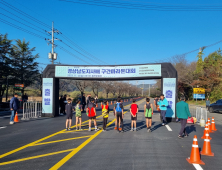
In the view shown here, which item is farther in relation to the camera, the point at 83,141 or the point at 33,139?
the point at 33,139

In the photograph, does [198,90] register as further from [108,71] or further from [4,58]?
[4,58]

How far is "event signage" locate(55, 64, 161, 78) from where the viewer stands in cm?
1520

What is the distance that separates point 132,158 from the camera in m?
5.89

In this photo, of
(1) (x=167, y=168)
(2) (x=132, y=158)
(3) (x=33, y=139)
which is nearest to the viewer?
(1) (x=167, y=168)

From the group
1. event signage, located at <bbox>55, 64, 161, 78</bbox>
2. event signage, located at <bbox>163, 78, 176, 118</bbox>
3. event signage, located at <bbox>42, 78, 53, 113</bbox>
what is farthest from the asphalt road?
event signage, located at <bbox>42, 78, 53, 113</bbox>

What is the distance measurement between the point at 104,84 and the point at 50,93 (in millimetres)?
37460

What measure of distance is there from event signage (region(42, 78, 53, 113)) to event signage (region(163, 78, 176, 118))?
29.4ft

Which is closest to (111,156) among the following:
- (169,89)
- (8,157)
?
(8,157)

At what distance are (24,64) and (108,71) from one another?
2770cm

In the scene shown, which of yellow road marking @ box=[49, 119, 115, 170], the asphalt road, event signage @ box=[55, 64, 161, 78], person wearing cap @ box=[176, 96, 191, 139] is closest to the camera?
yellow road marking @ box=[49, 119, 115, 170]

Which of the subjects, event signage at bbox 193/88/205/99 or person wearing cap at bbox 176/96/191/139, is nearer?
person wearing cap at bbox 176/96/191/139

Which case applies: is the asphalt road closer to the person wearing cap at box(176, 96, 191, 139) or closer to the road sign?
the person wearing cap at box(176, 96, 191, 139)

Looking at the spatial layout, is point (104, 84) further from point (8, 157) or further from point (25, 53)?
point (8, 157)

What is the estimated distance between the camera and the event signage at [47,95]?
16.8 metres
